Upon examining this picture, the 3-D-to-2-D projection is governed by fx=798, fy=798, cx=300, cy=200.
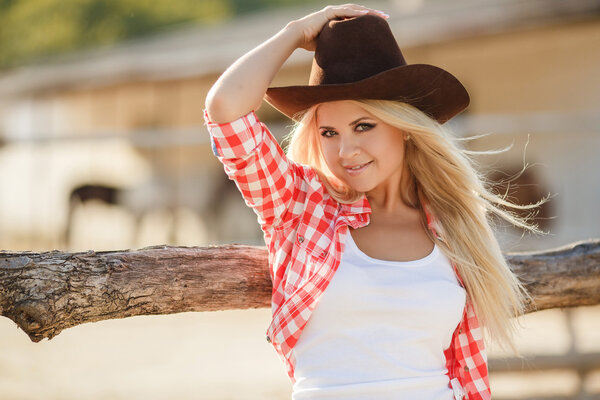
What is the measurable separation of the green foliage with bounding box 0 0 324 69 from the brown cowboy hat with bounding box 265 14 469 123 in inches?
1480

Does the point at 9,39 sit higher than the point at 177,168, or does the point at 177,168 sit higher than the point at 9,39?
the point at 9,39

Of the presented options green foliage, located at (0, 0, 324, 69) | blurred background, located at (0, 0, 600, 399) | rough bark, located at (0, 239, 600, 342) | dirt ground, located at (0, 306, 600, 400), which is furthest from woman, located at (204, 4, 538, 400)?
green foliage, located at (0, 0, 324, 69)

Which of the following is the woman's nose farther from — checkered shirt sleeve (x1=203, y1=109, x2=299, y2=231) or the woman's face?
checkered shirt sleeve (x1=203, y1=109, x2=299, y2=231)

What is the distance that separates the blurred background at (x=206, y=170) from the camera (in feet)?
18.6

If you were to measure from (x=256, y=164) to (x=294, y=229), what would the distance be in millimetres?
289

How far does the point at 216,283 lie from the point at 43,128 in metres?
14.1

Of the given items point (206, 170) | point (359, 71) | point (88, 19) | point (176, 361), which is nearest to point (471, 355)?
point (359, 71)

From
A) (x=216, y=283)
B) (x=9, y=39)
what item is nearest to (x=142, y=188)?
(x=216, y=283)

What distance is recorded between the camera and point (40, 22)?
40531 mm

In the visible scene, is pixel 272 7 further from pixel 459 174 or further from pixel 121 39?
pixel 459 174

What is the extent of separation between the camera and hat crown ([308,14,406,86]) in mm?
2498

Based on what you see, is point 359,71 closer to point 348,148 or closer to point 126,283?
point 348,148

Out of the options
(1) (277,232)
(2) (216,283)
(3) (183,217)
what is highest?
(1) (277,232)

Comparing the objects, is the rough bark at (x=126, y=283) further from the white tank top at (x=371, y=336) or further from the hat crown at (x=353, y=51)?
the hat crown at (x=353, y=51)
